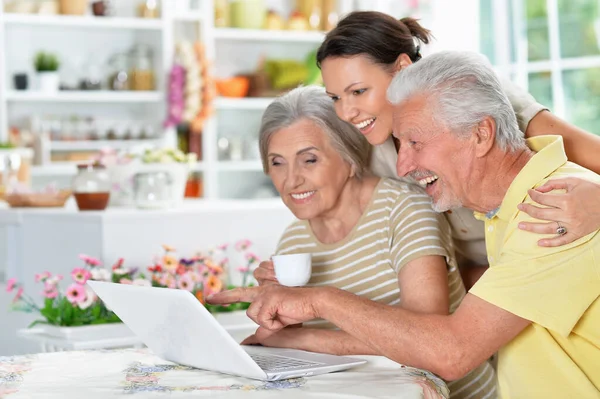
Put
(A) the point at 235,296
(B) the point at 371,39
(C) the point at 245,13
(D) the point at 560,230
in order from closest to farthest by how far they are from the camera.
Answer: (D) the point at 560,230 < (A) the point at 235,296 < (B) the point at 371,39 < (C) the point at 245,13

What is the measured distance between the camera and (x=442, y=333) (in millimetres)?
1576

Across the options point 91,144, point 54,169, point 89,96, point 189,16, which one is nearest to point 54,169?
point 54,169

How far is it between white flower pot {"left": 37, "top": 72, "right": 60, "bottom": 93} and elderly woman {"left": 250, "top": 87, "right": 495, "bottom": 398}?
3.96 metres

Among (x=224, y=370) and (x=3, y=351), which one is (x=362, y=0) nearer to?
(x=3, y=351)

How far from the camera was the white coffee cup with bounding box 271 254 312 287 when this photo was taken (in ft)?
6.03

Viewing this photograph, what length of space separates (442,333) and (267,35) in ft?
17.7

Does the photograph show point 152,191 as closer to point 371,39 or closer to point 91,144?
point 371,39

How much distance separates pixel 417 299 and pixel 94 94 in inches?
178

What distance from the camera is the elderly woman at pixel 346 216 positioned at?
1.98 m

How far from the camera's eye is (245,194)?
691 centimetres

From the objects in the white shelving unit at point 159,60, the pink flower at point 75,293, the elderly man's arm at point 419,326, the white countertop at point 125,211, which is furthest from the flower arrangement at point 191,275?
→ the white shelving unit at point 159,60

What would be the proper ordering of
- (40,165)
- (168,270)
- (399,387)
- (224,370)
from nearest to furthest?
(399,387) < (224,370) < (168,270) < (40,165)

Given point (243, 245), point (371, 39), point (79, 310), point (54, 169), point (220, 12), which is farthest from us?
point (220, 12)

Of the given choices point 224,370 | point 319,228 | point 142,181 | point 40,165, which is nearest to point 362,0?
point 40,165
